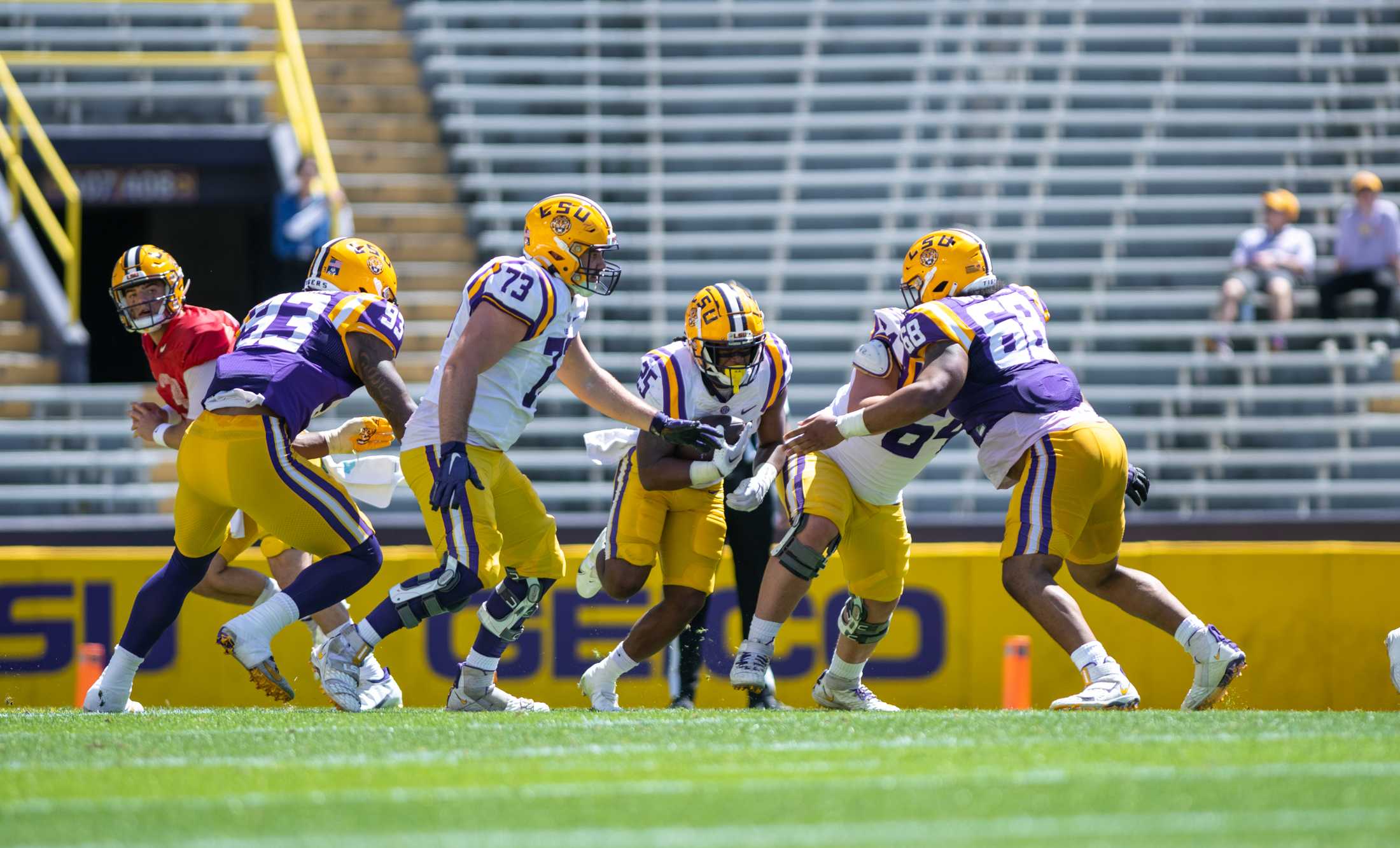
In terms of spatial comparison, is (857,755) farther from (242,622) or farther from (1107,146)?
(1107,146)

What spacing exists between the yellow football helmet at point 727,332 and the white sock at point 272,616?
5.55ft

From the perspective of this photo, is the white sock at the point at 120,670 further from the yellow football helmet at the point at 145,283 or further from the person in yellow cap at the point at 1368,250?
the person in yellow cap at the point at 1368,250

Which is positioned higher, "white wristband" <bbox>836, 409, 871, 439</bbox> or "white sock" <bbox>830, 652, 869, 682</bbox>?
"white wristband" <bbox>836, 409, 871, 439</bbox>

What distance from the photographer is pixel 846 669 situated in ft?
21.2

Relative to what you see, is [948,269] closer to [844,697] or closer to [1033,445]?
[1033,445]

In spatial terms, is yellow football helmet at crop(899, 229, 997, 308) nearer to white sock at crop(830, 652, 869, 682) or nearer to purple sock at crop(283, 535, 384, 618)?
white sock at crop(830, 652, 869, 682)

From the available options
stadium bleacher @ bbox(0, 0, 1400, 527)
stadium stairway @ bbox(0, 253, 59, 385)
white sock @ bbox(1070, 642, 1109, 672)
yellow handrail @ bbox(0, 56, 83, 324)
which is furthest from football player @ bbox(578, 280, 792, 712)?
stadium stairway @ bbox(0, 253, 59, 385)

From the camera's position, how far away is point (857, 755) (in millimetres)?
4336

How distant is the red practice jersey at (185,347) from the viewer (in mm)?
6473

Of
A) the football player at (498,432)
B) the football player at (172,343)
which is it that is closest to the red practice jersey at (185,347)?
the football player at (172,343)

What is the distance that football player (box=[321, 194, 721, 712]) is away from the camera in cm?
563

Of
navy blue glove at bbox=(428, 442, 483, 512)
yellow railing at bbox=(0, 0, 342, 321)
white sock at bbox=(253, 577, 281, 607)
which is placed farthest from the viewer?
yellow railing at bbox=(0, 0, 342, 321)

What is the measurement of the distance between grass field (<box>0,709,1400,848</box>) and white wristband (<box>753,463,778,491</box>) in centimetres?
108

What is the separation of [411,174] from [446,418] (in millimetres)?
8192
